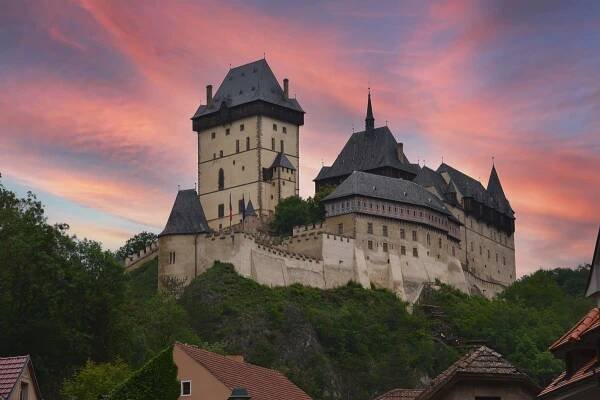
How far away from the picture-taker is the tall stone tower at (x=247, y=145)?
461 feet

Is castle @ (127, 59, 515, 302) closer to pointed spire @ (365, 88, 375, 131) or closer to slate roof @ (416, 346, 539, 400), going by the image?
pointed spire @ (365, 88, 375, 131)

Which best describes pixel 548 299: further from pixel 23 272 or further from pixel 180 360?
pixel 180 360

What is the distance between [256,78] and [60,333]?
7632cm

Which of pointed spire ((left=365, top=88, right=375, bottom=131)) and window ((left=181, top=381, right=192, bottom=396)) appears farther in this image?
pointed spire ((left=365, top=88, right=375, bottom=131))

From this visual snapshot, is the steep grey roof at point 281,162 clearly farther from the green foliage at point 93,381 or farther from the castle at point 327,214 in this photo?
the green foliage at point 93,381

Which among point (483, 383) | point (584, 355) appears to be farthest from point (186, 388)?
point (584, 355)

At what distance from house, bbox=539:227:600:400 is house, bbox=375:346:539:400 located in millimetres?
5573

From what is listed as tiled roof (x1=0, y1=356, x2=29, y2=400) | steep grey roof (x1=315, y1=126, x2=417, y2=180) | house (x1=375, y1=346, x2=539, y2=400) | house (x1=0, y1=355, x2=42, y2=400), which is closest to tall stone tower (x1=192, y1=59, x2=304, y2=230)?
steep grey roof (x1=315, y1=126, x2=417, y2=180)

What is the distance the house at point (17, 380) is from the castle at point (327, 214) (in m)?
77.4

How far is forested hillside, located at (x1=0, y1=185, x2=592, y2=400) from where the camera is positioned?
7706 centimetres

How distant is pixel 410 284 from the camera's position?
130m

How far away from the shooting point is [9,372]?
37688 mm

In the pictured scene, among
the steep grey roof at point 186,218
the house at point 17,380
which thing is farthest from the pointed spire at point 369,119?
the house at point 17,380

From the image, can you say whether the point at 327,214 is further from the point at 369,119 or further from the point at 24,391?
the point at 24,391
